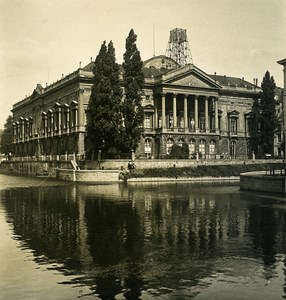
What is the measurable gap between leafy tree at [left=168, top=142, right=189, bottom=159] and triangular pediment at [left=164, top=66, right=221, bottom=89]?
12.5 metres

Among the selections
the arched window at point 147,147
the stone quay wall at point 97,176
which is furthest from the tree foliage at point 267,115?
the stone quay wall at point 97,176

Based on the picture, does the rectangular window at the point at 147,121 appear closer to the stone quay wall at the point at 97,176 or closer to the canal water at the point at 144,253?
the stone quay wall at the point at 97,176

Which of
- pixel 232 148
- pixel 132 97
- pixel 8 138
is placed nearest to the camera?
pixel 132 97

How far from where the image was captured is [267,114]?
81.9 metres

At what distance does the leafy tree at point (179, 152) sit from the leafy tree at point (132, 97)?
8.07m

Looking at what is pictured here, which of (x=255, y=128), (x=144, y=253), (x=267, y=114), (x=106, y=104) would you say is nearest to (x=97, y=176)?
(x=106, y=104)

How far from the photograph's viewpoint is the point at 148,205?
3250 cm

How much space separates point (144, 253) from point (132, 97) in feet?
163

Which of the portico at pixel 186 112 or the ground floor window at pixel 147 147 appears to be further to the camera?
the ground floor window at pixel 147 147

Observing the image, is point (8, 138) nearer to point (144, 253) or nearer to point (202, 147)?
point (202, 147)

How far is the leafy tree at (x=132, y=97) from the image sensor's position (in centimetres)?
6322

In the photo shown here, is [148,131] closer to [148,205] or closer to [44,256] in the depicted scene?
[148,205]

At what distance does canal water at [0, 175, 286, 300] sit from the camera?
39.9 ft

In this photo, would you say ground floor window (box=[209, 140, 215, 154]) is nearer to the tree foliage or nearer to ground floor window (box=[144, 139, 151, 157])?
the tree foliage
